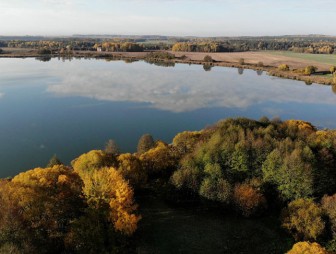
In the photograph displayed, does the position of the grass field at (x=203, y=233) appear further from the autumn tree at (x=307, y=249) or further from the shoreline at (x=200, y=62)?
the shoreline at (x=200, y=62)

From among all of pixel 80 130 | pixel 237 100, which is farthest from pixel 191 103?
pixel 80 130

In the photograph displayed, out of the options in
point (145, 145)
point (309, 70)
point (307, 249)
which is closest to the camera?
point (307, 249)

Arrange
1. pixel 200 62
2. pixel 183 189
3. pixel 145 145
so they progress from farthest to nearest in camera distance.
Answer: pixel 200 62, pixel 145 145, pixel 183 189

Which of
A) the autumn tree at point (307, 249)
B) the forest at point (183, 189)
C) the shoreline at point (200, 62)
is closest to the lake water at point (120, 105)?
the shoreline at point (200, 62)

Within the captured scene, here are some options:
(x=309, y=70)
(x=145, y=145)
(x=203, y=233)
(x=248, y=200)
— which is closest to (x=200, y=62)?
(x=309, y=70)

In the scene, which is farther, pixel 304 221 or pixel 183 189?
pixel 183 189

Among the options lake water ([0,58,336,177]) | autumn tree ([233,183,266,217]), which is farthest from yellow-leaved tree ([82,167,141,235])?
lake water ([0,58,336,177])

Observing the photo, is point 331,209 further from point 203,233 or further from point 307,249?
point 203,233
